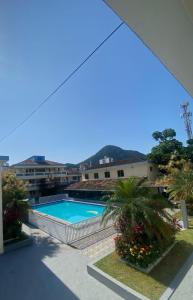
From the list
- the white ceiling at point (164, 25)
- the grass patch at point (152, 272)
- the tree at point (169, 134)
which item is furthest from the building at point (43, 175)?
the white ceiling at point (164, 25)

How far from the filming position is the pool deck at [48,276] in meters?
5.68

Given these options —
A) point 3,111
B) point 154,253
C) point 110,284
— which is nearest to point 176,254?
point 154,253

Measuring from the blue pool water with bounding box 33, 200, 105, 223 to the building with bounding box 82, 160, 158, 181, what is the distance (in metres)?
6.08

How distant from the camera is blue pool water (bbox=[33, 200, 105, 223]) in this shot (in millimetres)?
19972

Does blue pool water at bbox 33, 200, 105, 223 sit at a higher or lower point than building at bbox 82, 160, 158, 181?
lower

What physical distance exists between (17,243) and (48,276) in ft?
11.9

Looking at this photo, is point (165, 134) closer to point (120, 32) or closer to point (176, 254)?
point (176, 254)

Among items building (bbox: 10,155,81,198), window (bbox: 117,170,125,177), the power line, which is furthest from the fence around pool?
building (bbox: 10,155,81,198)

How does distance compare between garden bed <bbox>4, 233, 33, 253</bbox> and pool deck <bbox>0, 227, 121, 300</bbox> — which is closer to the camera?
pool deck <bbox>0, 227, 121, 300</bbox>

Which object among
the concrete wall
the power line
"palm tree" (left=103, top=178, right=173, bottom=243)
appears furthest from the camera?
the concrete wall

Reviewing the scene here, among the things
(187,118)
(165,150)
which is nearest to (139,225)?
(165,150)

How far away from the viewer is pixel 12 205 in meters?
10.7

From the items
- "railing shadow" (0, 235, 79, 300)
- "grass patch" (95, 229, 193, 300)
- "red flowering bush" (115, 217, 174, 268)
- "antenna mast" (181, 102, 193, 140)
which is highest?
"antenna mast" (181, 102, 193, 140)

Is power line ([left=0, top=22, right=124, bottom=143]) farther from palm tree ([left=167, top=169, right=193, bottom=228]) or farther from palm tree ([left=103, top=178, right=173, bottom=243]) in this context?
palm tree ([left=167, top=169, right=193, bottom=228])
